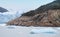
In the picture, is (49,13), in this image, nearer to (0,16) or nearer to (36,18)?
(36,18)

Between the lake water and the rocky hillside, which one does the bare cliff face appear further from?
the lake water

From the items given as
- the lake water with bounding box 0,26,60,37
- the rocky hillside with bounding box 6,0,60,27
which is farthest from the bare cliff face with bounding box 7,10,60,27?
the lake water with bounding box 0,26,60,37

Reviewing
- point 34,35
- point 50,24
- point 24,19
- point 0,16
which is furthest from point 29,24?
point 34,35

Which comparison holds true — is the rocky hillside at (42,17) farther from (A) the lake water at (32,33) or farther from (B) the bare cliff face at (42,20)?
(A) the lake water at (32,33)

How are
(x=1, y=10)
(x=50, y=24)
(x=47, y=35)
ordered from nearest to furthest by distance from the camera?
→ (x=47, y=35)
(x=50, y=24)
(x=1, y=10)

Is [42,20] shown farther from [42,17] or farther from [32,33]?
[32,33]

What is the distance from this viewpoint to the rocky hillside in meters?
3.66

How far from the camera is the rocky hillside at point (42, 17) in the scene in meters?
3.66

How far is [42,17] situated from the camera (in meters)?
3.68

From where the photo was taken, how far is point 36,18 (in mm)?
3799

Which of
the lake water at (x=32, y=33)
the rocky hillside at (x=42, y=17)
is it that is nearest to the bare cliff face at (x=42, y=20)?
the rocky hillside at (x=42, y=17)

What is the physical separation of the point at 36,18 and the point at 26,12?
34 cm

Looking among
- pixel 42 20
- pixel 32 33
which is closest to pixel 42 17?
pixel 42 20

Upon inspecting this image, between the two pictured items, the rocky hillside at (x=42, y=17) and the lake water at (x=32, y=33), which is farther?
the rocky hillside at (x=42, y=17)
